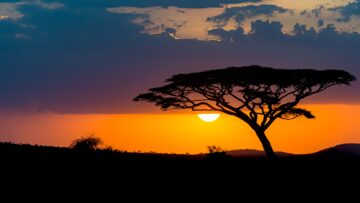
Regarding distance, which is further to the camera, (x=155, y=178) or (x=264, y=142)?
(x=264, y=142)

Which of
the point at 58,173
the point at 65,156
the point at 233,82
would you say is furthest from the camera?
the point at 233,82

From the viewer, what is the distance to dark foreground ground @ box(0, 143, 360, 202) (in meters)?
17.0

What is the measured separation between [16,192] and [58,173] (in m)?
3.56

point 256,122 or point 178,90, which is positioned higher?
point 178,90

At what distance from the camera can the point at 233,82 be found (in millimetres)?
45438

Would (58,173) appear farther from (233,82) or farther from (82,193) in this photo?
(233,82)

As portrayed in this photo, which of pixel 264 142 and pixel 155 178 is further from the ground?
pixel 264 142

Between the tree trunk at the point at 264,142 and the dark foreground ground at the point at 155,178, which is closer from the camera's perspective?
the dark foreground ground at the point at 155,178

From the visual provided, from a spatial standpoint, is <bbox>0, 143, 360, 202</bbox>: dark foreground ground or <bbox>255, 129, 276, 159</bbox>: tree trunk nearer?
<bbox>0, 143, 360, 202</bbox>: dark foreground ground

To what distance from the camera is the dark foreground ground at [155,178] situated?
17.0 metres

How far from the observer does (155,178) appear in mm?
19719

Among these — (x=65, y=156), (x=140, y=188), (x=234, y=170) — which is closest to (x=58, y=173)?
(x=140, y=188)

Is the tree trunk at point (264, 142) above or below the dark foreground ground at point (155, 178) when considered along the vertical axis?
above

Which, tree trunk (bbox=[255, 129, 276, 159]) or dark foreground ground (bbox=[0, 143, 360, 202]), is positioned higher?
tree trunk (bbox=[255, 129, 276, 159])
